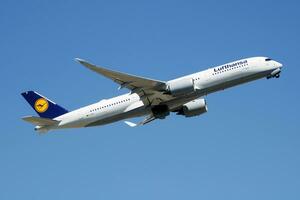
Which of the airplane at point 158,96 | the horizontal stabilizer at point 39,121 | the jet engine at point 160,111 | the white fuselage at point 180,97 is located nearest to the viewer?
the airplane at point 158,96

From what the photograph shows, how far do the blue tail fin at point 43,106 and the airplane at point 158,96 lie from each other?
0.40 ft

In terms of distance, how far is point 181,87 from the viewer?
2221 inches

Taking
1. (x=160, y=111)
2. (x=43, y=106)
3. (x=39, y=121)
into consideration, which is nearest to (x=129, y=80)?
(x=160, y=111)

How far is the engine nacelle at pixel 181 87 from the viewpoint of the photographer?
56228mm

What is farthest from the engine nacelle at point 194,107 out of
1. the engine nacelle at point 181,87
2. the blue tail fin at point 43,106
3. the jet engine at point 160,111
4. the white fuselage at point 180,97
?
the blue tail fin at point 43,106

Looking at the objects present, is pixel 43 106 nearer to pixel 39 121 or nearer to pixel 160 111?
pixel 39 121

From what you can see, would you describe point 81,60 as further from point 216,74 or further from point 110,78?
point 216,74

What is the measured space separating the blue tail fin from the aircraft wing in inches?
363

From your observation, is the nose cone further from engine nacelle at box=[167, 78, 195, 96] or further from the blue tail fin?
the blue tail fin

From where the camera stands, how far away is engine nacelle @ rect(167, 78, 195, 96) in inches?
2214

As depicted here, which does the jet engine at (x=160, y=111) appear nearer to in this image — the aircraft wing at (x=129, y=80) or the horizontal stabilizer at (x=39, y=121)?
the aircraft wing at (x=129, y=80)

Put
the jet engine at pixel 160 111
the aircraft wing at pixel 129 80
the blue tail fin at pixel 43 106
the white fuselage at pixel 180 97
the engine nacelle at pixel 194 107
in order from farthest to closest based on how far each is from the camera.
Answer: the engine nacelle at pixel 194 107 < the blue tail fin at pixel 43 106 < the jet engine at pixel 160 111 < the white fuselage at pixel 180 97 < the aircraft wing at pixel 129 80

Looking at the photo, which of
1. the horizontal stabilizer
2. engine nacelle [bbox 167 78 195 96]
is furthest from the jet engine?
the horizontal stabilizer

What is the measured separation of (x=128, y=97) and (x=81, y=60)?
10205mm
